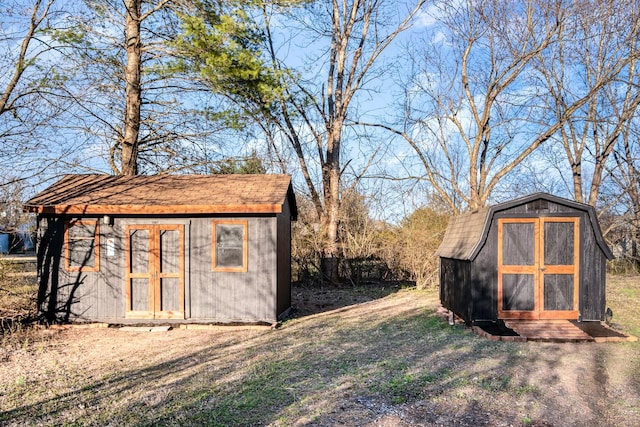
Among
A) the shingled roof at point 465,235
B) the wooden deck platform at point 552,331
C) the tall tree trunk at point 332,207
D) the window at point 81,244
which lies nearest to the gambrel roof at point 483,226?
the shingled roof at point 465,235

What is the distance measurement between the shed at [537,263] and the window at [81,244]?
7.48 meters

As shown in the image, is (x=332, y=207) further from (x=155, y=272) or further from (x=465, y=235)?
(x=155, y=272)

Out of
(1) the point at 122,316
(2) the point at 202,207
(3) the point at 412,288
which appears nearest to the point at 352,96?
(3) the point at 412,288

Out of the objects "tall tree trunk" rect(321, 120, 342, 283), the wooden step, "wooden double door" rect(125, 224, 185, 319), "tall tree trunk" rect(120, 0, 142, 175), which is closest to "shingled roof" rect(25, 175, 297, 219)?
"wooden double door" rect(125, 224, 185, 319)

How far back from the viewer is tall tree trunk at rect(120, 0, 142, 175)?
13.8 meters

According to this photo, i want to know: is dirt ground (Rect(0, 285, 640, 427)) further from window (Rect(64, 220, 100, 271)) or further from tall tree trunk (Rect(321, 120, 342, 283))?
tall tree trunk (Rect(321, 120, 342, 283))

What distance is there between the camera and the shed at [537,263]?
8.79m

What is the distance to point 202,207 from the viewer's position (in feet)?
31.9

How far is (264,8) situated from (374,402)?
12041mm

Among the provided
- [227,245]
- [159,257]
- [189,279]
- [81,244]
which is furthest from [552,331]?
[81,244]

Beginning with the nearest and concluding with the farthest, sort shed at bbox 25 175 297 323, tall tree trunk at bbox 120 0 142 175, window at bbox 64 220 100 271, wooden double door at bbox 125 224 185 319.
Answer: shed at bbox 25 175 297 323 → wooden double door at bbox 125 224 185 319 → window at bbox 64 220 100 271 → tall tree trunk at bbox 120 0 142 175

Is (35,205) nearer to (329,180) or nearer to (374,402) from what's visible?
(374,402)

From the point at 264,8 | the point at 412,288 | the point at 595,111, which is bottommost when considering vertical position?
the point at 412,288

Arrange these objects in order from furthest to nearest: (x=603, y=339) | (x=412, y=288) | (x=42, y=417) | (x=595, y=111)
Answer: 1. (x=595, y=111)
2. (x=412, y=288)
3. (x=603, y=339)
4. (x=42, y=417)
